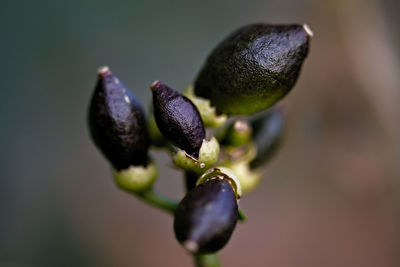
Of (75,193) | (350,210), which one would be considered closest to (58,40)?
(75,193)

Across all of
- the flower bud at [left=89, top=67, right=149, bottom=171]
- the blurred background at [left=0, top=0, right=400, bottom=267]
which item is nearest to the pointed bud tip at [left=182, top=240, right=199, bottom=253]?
the flower bud at [left=89, top=67, right=149, bottom=171]

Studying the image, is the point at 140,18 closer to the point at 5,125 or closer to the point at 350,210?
the point at 5,125

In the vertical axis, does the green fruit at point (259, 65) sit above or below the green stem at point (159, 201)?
above

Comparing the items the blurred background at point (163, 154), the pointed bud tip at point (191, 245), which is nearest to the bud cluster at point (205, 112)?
the pointed bud tip at point (191, 245)

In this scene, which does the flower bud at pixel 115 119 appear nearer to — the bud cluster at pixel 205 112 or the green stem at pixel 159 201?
the bud cluster at pixel 205 112

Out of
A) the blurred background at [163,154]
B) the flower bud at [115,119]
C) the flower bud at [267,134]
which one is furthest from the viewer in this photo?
the blurred background at [163,154]
